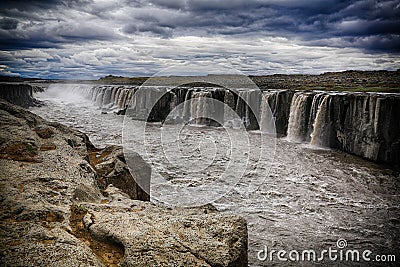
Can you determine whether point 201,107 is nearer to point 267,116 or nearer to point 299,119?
point 267,116

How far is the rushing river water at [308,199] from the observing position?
969 centimetres

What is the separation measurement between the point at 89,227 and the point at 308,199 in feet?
33.3

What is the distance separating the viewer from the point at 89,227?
5.62m

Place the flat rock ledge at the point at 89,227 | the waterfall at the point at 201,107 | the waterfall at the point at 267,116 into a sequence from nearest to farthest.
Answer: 1. the flat rock ledge at the point at 89,227
2. the waterfall at the point at 267,116
3. the waterfall at the point at 201,107

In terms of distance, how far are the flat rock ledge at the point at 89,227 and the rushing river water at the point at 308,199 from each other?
350 cm

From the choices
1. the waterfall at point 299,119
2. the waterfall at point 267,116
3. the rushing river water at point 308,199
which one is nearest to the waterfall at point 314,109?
the waterfall at point 299,119

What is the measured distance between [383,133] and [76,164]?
19.5 m

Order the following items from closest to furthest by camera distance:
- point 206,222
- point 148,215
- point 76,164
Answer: point 206,222
point 148,215
point 76,164

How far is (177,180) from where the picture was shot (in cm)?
1491

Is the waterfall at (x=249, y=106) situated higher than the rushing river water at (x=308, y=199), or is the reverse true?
the waterfall at (x=249, y=106)

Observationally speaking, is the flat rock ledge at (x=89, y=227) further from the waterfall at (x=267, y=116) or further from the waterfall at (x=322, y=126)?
the waterfall at (x=267, y=116)

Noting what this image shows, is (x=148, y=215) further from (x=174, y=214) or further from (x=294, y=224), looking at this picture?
(x=294, y=224)

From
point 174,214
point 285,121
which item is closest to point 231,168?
point 174,214

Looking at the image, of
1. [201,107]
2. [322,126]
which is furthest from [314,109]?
[201,107]
